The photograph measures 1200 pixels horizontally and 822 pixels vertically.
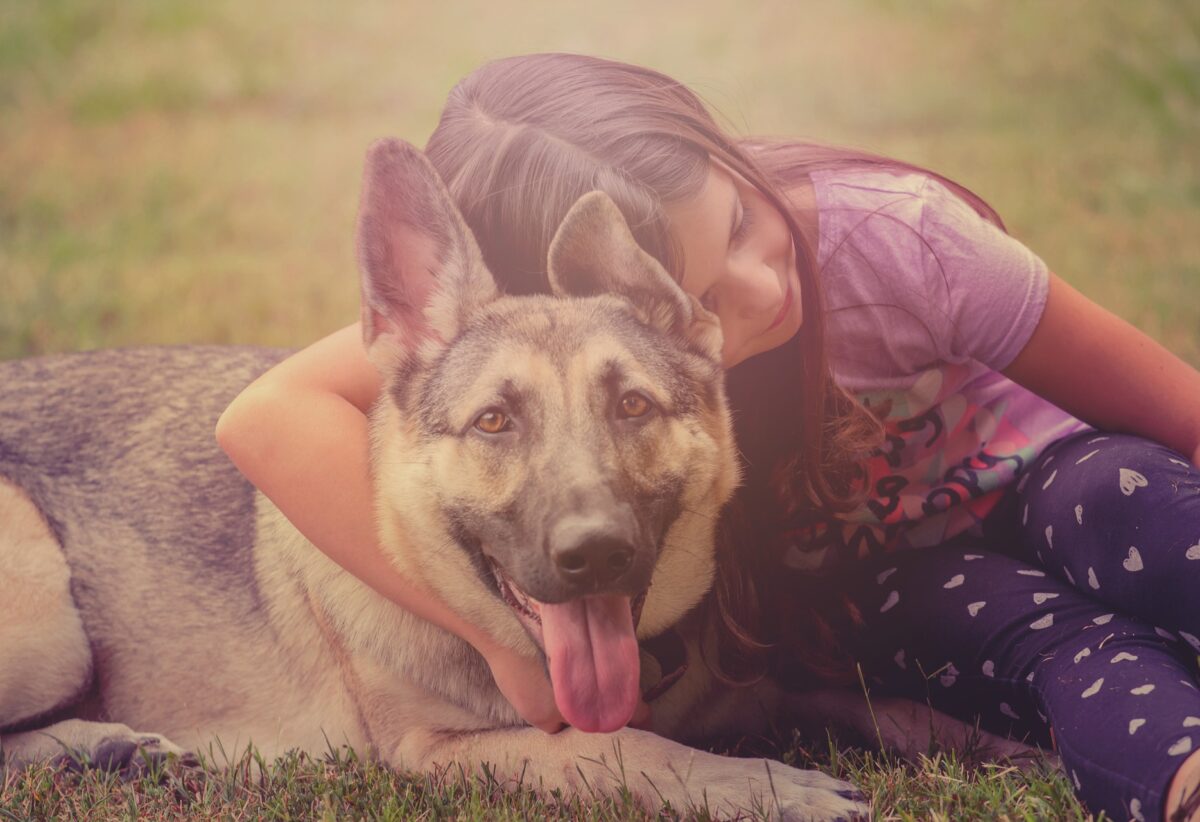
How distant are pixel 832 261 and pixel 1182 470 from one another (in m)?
1.05

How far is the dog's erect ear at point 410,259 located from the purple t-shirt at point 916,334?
1.08 meters

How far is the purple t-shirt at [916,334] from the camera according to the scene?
3.29 metres

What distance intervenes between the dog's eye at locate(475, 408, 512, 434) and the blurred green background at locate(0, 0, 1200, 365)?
371cm

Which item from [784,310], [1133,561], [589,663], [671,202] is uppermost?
[671,202]

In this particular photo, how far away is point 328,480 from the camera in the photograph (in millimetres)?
2947

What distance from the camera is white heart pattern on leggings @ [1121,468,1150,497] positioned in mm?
3002

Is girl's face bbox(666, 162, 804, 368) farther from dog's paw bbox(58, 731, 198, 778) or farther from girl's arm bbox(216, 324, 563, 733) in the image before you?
dog's paw bbox(58, 731, 198, 778)

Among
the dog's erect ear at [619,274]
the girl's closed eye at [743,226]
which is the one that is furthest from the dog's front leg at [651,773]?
the girl's closed eye at [743,226]

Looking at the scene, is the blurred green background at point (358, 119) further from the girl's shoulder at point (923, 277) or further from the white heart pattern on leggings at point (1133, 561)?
the white heart pattern on leggings at point (1133, 561)

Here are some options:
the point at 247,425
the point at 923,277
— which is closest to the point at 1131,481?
the point at 923,277

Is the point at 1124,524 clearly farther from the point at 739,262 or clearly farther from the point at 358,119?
the point at 358,119

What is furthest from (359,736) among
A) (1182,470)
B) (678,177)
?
(1182,470)

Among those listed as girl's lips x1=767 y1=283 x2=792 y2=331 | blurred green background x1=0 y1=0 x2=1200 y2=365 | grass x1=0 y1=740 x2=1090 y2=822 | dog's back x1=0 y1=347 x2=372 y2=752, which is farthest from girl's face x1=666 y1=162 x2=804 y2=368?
blurred green background x1=0 y1=0 x2=1200 y2=365

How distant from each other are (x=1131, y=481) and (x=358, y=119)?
6571mm
